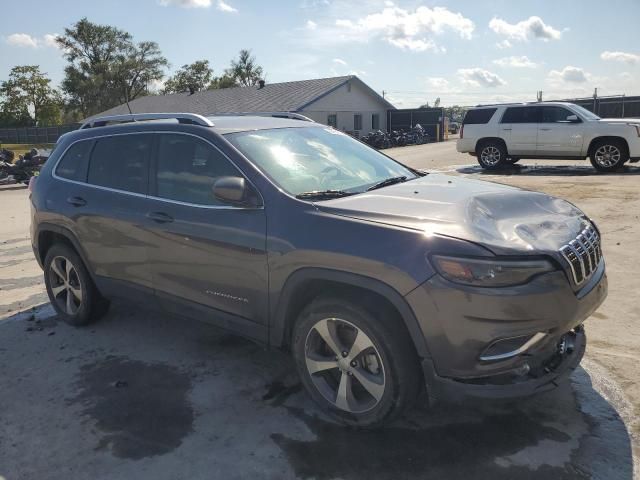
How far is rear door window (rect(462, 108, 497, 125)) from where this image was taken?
15.8 meters

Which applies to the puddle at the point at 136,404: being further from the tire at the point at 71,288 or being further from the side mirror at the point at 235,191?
the side mirror at the point at 235,191

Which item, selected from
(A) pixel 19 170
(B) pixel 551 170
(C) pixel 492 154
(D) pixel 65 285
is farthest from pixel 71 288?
(A) pixel 19 170

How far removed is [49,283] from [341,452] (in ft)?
11.3

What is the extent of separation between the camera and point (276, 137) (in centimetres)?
387

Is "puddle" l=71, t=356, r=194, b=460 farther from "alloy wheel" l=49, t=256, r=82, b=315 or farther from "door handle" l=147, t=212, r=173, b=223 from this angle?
"door handle" l=147, t=212, r=173, b=223

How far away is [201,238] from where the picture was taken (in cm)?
354

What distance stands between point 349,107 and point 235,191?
33.7 meters

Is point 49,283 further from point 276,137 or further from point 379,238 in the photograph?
point 379,238

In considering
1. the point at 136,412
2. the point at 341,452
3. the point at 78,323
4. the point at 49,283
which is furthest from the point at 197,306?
the point at 49,283

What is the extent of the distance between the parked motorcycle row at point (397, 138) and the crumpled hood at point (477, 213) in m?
26.9

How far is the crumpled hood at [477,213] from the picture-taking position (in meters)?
2.73

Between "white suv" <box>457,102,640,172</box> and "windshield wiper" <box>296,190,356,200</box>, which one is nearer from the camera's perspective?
"windshield wiper" <box>296,190,356,200</box>

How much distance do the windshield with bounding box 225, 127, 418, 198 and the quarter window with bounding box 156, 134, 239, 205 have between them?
0.19 m

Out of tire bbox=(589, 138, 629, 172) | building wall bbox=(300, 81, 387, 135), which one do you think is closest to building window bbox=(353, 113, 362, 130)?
building wall bbox=(300, 81, 387, 135)
